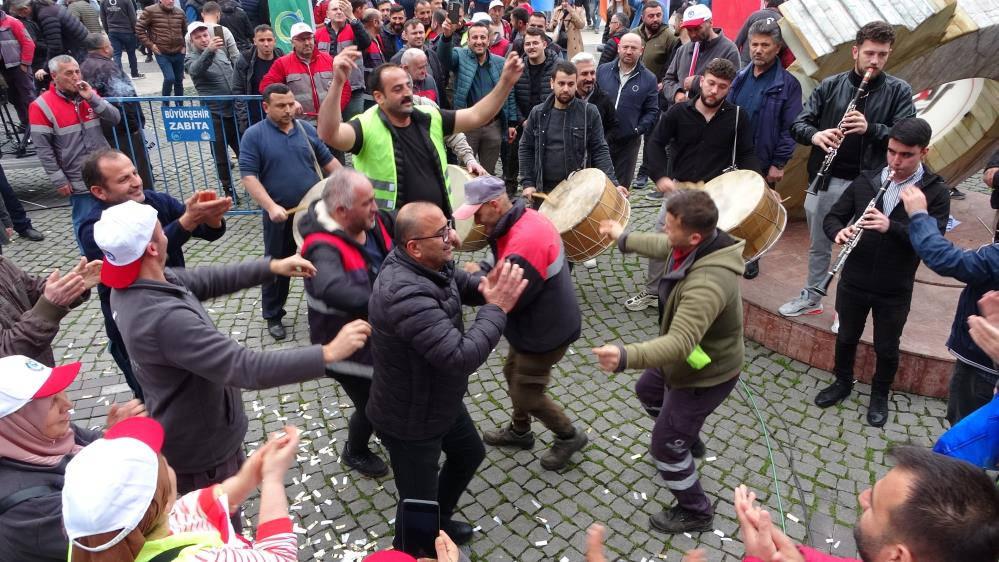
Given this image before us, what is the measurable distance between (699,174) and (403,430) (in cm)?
408

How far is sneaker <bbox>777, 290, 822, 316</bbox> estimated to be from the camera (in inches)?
228

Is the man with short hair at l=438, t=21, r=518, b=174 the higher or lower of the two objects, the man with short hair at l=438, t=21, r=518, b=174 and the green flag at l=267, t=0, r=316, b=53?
the lower

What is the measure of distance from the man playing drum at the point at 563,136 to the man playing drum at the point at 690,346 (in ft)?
9.92

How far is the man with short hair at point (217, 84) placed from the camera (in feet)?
30.2

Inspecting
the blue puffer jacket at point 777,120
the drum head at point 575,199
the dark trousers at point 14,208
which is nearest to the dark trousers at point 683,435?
the drum head at point 575,199

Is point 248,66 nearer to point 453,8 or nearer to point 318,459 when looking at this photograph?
point 453,8

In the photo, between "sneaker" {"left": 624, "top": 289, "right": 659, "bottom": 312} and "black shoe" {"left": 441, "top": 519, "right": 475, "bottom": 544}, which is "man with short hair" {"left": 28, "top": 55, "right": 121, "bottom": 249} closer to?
"black shoe" {"left": 441, "top": 519, "right": 475, "bottom": 544}

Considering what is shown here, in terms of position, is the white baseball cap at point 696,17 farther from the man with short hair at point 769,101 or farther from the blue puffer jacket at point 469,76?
the blue puffer jacket at point 469,76

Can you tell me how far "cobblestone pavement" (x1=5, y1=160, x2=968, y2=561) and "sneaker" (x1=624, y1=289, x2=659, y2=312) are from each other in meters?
0.28

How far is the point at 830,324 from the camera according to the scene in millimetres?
5645

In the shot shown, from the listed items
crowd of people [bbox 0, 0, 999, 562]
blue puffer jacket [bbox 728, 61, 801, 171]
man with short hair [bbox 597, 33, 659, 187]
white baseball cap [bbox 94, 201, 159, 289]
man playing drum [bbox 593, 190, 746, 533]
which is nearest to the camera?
crowd of people [bbox 0, 0, 999, 562]

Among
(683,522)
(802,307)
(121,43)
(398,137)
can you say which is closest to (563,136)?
(398,137)

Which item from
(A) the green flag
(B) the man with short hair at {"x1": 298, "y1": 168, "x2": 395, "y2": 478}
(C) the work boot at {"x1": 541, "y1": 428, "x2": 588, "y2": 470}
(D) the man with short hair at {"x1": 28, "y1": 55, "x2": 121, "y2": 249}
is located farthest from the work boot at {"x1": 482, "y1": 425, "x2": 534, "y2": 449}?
(A) the green flag

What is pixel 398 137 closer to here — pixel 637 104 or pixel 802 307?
pixel 802 307
